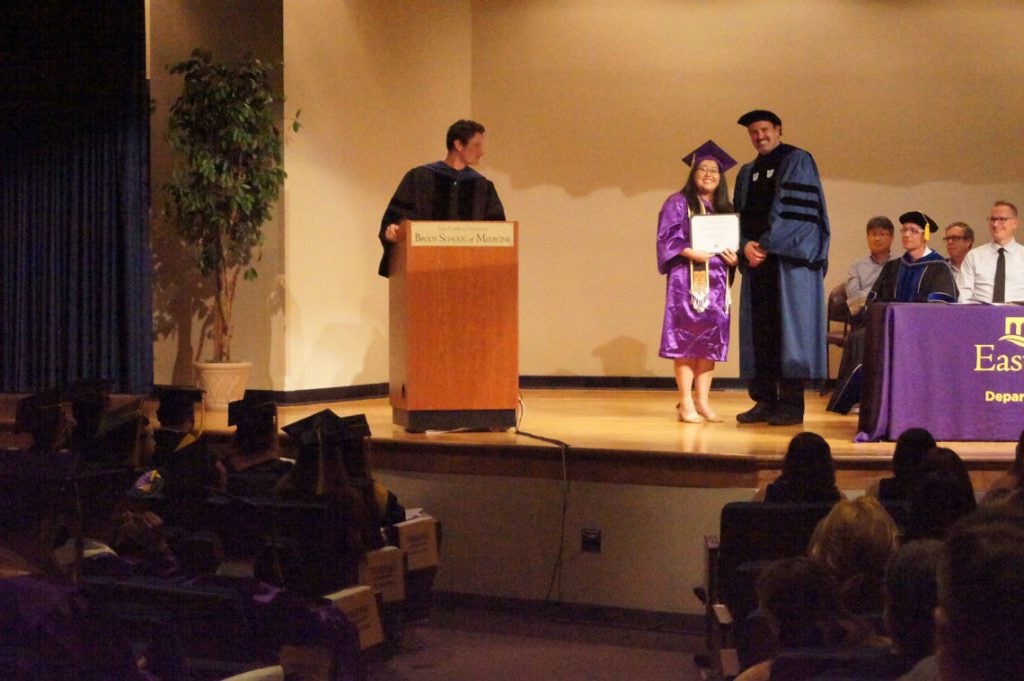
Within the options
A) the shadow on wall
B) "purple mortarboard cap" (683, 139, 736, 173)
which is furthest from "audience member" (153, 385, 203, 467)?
the shadow on wall

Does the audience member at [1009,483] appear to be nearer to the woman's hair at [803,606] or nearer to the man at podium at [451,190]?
the woman's hair at [803,606]

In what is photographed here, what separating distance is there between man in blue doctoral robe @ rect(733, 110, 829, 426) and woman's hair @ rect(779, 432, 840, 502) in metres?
2.45

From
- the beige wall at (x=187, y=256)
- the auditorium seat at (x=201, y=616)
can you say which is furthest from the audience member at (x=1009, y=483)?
the beige wall at (x=187, y=256)

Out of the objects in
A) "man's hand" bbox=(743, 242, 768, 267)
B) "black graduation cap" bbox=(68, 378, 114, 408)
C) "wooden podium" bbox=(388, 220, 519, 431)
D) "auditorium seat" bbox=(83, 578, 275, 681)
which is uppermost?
"man's hand" bbox=(743, 242, 768, 267)

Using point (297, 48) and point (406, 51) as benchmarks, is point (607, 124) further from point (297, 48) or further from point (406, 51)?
point (297, 48)

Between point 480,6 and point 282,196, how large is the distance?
283 centimetres

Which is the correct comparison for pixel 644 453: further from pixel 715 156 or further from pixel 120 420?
pixel 120 420

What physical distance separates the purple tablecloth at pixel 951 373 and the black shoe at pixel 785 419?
92 centimetres

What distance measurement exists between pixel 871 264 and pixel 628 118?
8.08 feet

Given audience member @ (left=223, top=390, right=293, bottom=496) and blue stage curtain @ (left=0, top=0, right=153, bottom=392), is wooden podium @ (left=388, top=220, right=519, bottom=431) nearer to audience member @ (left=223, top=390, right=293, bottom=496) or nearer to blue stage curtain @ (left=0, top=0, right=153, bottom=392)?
audience member @ (left=223, top=390, right=293, bottom=496)

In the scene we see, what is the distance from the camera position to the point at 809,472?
375 centimetres

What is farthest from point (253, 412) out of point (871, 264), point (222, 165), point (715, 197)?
point (871, 264)

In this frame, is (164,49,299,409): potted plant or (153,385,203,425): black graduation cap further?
(164,49,299,409): potted plant

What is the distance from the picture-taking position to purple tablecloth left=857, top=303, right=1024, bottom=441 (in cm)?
530
